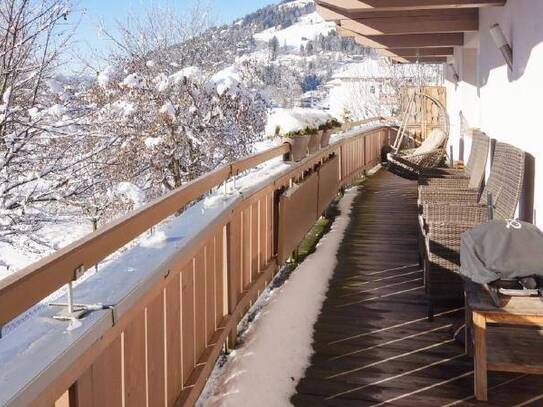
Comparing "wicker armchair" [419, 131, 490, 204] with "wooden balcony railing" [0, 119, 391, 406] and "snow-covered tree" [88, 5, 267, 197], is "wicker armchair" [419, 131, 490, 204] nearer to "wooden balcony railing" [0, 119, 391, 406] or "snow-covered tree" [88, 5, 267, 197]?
"wooden balcony railing" [0, 119, 391, 406]

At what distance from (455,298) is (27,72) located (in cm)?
709

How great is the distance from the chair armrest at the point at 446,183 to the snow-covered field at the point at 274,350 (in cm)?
135

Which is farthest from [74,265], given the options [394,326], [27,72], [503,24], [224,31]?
[224,31]

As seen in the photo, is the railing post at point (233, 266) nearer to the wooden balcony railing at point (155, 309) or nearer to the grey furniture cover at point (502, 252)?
the wooden balcony railing at point (155, 309)

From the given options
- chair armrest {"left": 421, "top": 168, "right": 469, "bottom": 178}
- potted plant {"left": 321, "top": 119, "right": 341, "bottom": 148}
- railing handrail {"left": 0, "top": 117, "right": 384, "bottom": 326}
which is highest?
potted plant {"left": 321, "top": 119, "right": 341, "bottom": 148}

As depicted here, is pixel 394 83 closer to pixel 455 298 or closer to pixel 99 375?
pixel 455 298

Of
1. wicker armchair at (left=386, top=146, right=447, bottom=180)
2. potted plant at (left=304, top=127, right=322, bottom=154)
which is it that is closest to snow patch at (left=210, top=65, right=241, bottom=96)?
wicker armchair at (left=386, top=146, right=447, bottom=180)

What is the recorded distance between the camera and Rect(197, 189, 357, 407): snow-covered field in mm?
2904

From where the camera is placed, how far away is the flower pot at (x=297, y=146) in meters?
5.13

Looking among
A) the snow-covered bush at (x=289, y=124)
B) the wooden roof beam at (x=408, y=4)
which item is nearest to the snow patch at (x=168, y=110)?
the snow-covered bush at (x=289, y=124)

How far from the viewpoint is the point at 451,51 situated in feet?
33.9

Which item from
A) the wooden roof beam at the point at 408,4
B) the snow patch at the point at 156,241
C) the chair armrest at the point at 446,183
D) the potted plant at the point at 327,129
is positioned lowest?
the chair armrest at the point at 446,183

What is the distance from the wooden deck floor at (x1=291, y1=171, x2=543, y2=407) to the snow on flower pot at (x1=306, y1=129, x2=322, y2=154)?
1.11 meters

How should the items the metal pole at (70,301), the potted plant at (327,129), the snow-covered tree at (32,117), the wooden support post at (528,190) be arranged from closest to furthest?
the metal pole at (70,301)
the wooden support post at (528,190)
the potted plant at (327,129)
the snow-covered tree at (32,117)
